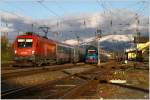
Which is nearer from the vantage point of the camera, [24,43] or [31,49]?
[31,49]

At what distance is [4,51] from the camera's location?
73375 millimetres

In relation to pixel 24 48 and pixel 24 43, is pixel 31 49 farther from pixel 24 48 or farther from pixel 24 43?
pixel 24 43

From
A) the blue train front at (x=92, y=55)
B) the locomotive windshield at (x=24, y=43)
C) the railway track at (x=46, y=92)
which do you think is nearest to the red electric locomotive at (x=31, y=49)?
the locomotive windshield at (x=24, y=43)

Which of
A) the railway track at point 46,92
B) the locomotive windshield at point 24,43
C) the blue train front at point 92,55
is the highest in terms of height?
the locomotive windshield at point 24,43

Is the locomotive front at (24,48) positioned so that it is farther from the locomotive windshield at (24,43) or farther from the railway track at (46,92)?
the railway track at (46,92)

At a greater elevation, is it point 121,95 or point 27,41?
point 27,41

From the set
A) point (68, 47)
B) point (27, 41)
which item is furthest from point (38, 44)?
point (68, 47)

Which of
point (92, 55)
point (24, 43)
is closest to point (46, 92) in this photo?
point (24, 43)

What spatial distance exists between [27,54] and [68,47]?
21.8 m

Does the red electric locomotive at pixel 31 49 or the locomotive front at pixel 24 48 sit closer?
the locomotive front at pixel 24 48

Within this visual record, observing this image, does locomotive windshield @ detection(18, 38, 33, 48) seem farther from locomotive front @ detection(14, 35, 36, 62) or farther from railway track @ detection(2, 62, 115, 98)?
railway track @ detection(2, 62, 115, 98)

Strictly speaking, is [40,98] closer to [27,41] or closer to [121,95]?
[121,95]

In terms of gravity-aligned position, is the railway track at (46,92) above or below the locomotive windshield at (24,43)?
below

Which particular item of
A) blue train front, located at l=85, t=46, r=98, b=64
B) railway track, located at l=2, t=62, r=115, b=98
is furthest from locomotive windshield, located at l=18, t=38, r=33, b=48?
blue train front, located at l=85, t=46, r=98, b=64
